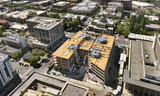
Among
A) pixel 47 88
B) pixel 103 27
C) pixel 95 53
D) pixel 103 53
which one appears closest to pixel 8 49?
pixel 47 88

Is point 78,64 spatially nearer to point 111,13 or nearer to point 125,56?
point 125,56

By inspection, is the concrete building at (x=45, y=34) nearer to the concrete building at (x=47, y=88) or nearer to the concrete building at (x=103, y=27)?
the concrete building at (x=103, y=27)

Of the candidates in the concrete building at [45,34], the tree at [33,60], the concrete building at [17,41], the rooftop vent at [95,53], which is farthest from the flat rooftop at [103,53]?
the concrete building at [17,41]

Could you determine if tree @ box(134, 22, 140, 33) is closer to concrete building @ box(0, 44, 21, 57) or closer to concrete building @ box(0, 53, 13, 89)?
concrete building @ box(0, 44, 21, 57)

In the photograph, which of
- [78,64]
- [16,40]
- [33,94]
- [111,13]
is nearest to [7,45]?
[16,40]

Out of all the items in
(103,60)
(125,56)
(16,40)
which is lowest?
(125,56)

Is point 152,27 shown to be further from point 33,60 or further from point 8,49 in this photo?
point 8,49
